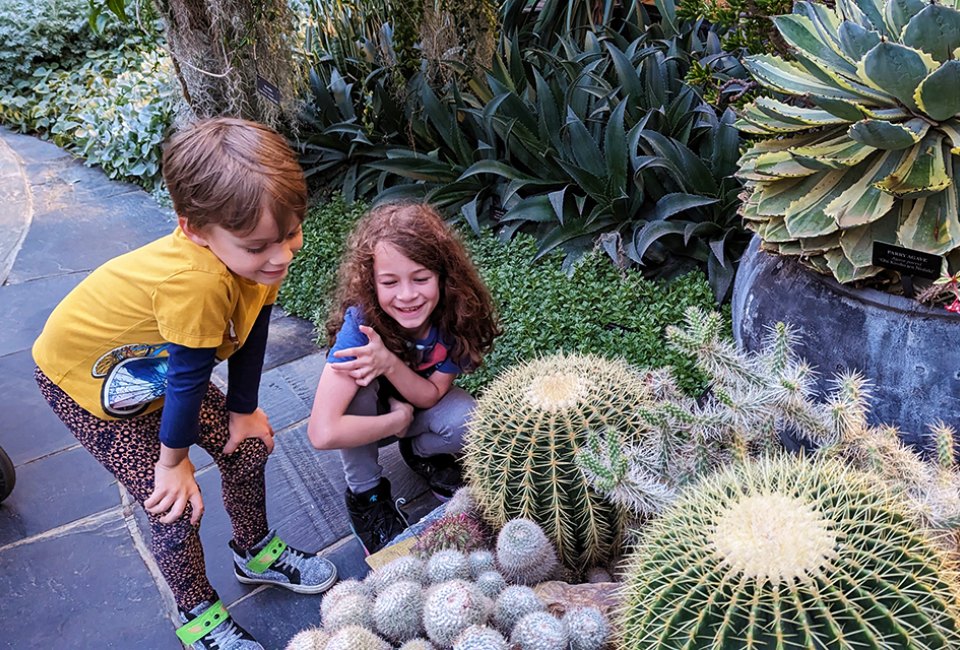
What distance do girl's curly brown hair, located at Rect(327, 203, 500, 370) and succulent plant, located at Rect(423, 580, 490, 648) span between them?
0.92 meters

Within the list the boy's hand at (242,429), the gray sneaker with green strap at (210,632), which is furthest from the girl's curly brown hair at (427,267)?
Answer: the gray sneaker with green strap at (210,632)

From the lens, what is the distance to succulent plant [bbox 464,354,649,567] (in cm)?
163

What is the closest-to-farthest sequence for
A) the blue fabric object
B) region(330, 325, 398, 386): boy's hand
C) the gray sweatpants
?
region(330, 325, 398, 386): boy's hand, the blue fabric object, the gray sweatpants

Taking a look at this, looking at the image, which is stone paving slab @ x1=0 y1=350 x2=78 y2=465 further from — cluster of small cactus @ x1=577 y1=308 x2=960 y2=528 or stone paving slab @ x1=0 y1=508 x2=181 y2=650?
cluster of small cactus @ x1=577 y1=308 x2=960 y2=528

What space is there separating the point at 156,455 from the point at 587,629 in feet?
3.78

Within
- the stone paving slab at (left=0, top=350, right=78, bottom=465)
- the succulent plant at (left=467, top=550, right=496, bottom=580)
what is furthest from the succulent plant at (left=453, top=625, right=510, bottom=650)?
the stone paving slab at (left=0, top=350, right=78, bottom=465)

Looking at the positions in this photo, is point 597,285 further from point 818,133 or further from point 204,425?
point 204,425

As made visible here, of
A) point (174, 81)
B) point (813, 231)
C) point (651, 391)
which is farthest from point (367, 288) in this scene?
point (174, 81)

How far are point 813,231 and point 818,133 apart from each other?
0.29 metres

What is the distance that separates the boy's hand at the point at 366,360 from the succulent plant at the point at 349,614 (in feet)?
2.22

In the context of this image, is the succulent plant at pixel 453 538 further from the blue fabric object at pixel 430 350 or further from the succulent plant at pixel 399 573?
the blue fabric object at pixel 430 350

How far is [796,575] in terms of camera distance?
3.46 feet

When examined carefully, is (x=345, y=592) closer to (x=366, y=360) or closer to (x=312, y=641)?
(x=312, y=641)

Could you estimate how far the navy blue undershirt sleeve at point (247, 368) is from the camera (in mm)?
1957
